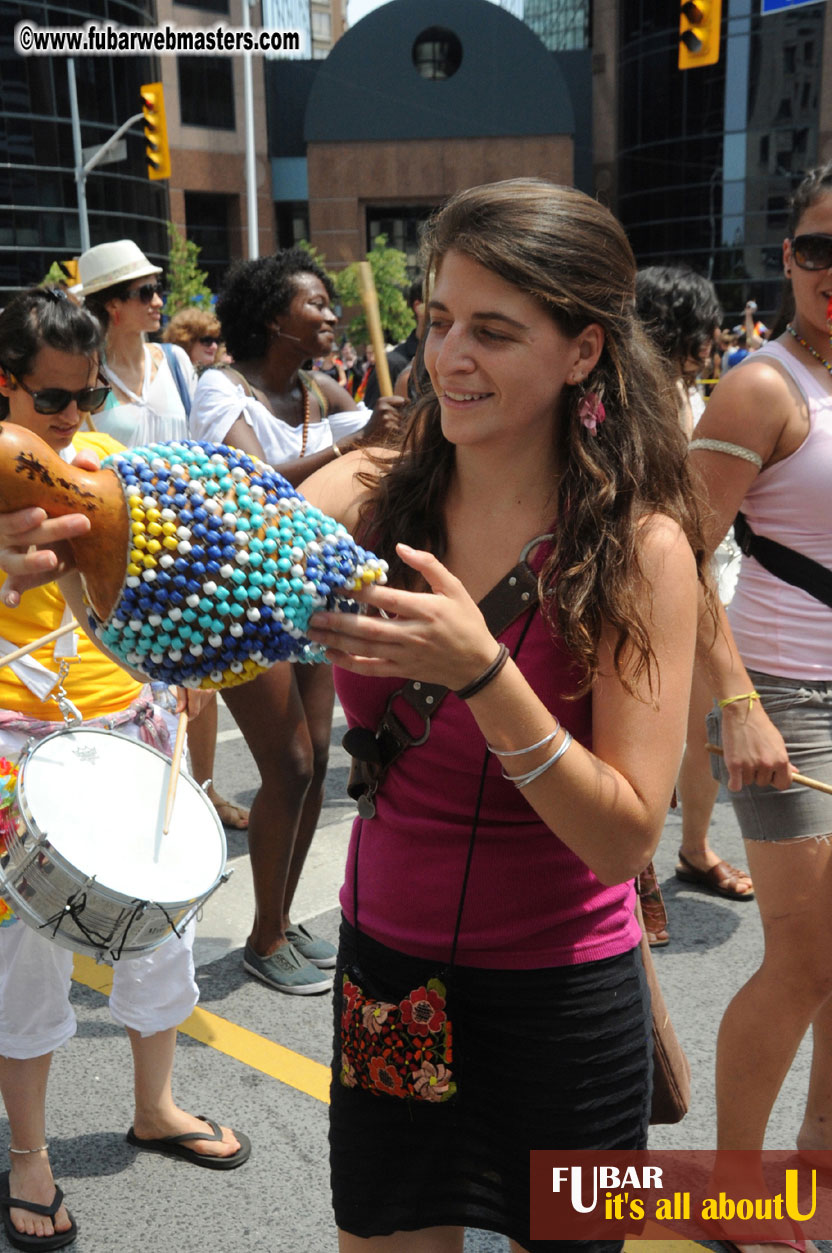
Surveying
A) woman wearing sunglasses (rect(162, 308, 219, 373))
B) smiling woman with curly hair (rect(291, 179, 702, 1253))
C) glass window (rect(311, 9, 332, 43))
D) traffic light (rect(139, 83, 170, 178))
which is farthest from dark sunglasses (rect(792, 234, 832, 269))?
glass window (rect(311, 9, 332, 43))

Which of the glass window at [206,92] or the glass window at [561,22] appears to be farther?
the glass window at [561,22]

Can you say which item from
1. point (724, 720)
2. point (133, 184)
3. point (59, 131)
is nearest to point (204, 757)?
point (724, 720)

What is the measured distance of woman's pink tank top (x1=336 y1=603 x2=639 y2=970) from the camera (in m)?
1.74

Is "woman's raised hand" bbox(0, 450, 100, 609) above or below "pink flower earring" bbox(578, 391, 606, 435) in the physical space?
below

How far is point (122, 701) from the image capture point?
2.84m

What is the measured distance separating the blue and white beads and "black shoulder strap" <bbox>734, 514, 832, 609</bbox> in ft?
4.89

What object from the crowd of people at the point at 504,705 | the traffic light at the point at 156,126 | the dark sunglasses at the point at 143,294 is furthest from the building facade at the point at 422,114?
the crowd of people at the point at 504,705

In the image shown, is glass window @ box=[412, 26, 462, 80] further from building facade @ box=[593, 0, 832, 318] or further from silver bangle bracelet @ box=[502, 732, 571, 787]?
silver bangle bracelet @ box=[502, 732, 571, 787]

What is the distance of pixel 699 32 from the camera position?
41.4 ft

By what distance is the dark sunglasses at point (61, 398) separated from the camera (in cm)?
264

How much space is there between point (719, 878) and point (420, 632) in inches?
139

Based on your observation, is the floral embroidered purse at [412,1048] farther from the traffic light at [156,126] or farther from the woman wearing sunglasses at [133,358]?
the traffic light at [156,126]

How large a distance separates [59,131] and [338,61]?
14.1 metres

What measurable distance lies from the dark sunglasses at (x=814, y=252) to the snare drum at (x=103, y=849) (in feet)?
5.87
